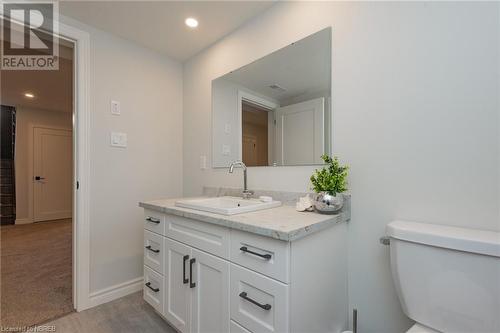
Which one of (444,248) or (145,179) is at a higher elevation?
(145,179)

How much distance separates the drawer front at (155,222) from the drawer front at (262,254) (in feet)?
2.12

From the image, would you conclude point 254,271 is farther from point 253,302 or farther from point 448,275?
point 448,275

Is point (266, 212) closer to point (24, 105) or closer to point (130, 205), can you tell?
point (130, 205)

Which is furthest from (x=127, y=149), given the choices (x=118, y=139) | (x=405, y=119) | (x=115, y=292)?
(x=405, y=119)

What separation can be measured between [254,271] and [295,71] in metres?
1.23

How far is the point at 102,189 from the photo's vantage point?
74.3 inches

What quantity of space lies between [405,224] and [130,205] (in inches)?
78.8

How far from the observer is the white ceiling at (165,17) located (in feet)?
5.24

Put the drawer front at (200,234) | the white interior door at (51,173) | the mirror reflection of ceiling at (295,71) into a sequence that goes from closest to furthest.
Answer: the drawer front at (200,234) < the mirror reflection of ceiling at (295,71) < the white interior door at (51,173)

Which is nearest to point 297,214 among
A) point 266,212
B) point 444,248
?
point 266,212

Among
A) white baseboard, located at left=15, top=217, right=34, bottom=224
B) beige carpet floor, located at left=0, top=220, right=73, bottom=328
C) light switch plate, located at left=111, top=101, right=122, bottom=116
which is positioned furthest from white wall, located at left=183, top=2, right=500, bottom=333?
white baseboard, located at left=15, top=217, right=34, bottom=224

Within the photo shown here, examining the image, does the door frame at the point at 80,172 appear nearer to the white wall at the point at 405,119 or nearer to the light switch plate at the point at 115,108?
the light switch plate at the point at 115,108

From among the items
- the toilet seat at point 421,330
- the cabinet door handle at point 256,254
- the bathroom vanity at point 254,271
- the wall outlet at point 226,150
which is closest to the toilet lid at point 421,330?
the toilet seat at point 421,330

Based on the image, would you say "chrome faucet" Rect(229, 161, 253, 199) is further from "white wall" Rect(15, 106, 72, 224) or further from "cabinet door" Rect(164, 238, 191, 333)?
"white wall" Rect(15, 106, 72, 224)
